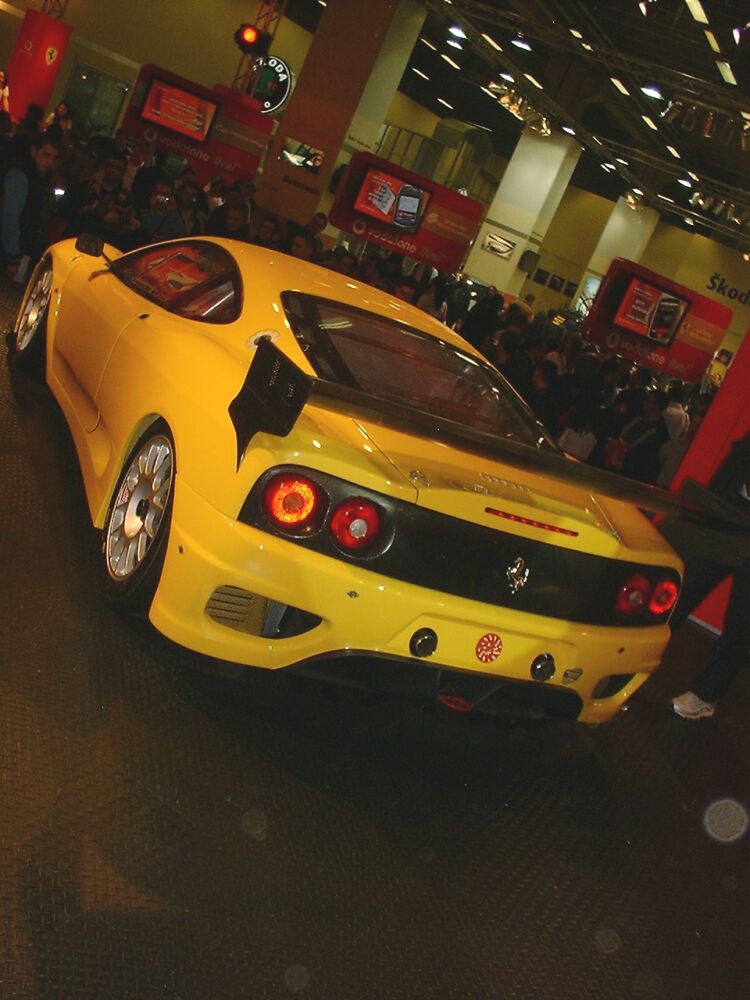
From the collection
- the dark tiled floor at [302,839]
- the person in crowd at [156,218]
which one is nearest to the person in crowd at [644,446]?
the person in crowd at [156,218]

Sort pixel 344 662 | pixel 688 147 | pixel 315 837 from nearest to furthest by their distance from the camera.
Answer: pixel 315 837 → pixel 344 662 → pixel 688 147

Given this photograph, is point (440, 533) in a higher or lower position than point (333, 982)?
higher

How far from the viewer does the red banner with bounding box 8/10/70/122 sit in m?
18.6

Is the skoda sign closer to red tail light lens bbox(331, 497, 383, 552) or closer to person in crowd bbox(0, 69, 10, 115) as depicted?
person in crowd bbox(0, 69, 10, 115)

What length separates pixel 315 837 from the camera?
2.88 metres

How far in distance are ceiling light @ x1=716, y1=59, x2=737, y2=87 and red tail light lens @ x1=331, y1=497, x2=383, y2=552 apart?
49.3 ft

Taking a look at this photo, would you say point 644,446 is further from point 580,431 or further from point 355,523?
point 355,523

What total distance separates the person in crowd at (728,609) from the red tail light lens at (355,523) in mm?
2140

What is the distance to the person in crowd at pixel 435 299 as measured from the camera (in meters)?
13.7

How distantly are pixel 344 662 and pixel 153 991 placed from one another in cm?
123

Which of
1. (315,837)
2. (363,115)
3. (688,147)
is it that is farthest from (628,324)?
(315,837)

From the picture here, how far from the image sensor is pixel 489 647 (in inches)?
125

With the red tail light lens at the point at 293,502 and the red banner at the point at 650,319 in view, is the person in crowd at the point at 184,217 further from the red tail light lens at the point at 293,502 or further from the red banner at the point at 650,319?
the red banner at the point at 650,319

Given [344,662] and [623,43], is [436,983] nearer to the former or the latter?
[344,662]
